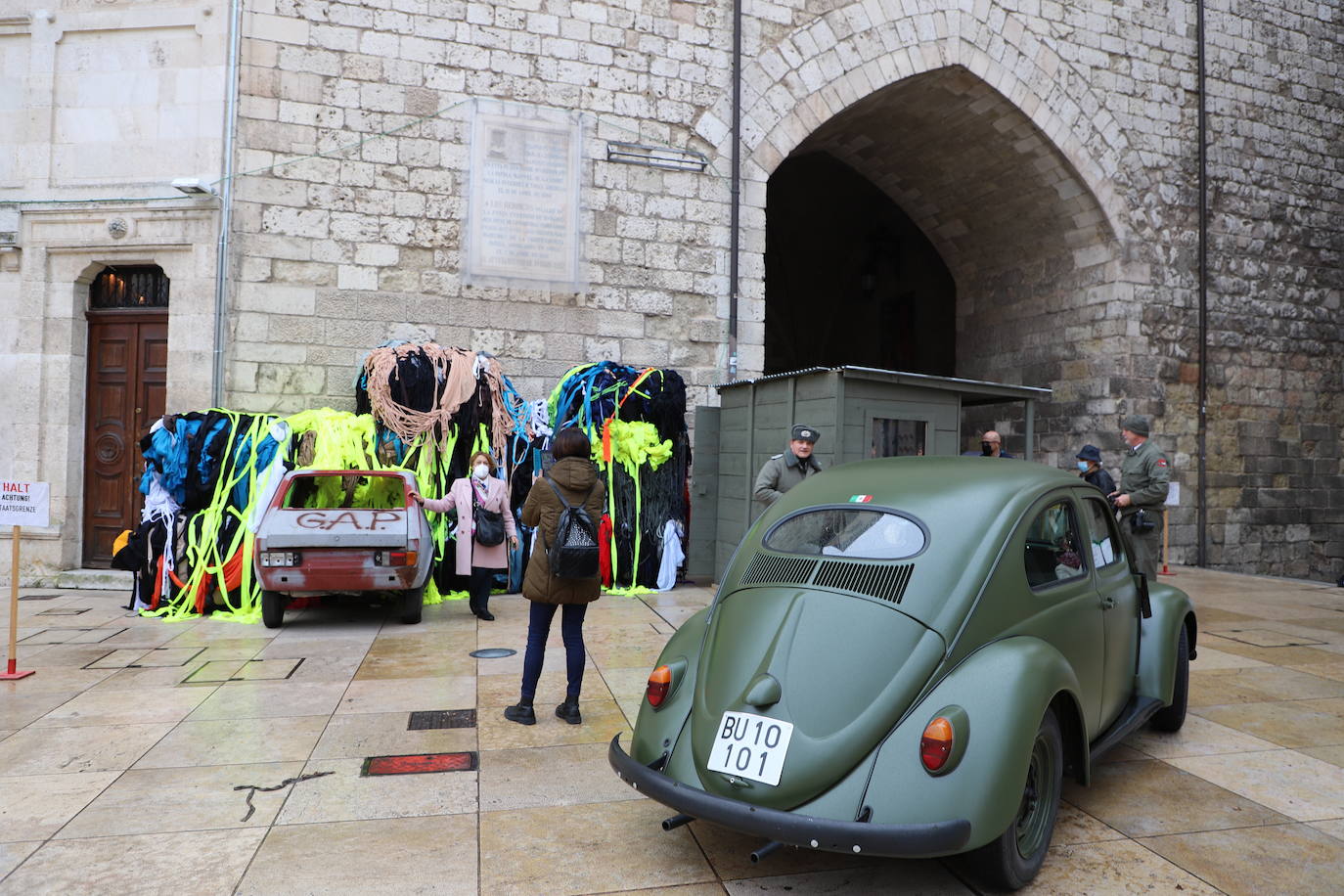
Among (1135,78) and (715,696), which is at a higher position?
(1135,78)

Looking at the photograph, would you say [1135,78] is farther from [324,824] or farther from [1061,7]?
[324,824]

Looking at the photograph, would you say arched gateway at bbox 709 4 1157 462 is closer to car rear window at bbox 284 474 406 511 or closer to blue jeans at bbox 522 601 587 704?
car rear window at bbox 284 474 406 511

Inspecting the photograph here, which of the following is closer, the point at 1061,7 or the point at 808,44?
the point at 808,44

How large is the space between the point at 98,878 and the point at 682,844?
72.8 inches

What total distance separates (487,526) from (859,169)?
8.79 m

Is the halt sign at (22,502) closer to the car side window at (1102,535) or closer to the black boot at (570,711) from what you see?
the black boot at (570,711)

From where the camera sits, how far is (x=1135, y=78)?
39.1ft

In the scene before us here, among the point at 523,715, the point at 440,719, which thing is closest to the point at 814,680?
the point at 523,715

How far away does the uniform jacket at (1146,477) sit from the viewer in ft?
21.6

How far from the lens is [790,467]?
22.0 feet

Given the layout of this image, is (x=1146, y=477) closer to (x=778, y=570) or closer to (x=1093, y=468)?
(x=1093, y=468)

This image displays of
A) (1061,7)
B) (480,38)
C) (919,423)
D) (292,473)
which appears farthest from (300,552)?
(1061,7)

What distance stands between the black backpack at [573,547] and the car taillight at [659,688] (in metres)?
1.21

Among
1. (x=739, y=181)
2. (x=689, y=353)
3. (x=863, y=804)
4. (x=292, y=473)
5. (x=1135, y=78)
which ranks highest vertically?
(x=1135, y=78)
